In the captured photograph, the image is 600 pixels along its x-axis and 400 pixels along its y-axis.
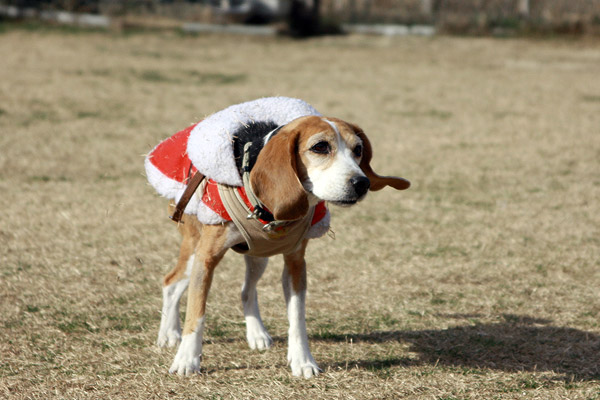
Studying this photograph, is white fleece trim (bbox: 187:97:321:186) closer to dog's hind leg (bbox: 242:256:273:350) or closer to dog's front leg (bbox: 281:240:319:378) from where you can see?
dog's front leg (bbox: 281:240:319:378)

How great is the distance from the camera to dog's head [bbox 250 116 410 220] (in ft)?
9.99

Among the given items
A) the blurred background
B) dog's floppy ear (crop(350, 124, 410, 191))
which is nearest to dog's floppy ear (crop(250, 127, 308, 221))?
dog's floppy ear (crop(350, 124, 410, 191))

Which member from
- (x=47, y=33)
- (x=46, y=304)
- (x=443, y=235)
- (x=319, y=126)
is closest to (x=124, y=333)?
(x=46, y=304)

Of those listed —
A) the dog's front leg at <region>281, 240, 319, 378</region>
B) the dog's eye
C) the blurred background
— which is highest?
the blurred background

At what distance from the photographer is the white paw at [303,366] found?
3525mm

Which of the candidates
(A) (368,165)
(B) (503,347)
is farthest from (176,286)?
(B) (503,347)

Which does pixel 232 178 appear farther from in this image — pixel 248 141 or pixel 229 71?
pixel 229 71

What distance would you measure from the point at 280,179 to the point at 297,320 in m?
0.83

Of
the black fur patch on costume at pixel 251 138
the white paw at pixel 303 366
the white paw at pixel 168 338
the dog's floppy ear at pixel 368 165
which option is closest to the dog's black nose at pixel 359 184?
the dog's floppy ear at pixel 368 165

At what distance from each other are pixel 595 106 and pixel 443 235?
22.0 ft

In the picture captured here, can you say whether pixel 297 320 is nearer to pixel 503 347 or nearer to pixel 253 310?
pixel 253 310

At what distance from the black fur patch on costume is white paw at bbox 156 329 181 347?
1091mm

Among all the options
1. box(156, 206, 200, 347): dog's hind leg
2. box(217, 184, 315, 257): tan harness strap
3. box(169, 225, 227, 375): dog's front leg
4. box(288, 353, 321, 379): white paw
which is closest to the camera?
box(217, 184, 315, 257): tan harness strap

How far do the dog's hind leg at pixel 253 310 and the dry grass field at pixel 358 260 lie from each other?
0.07 m
